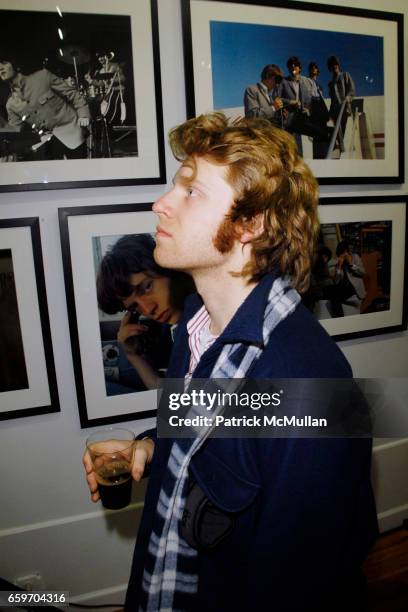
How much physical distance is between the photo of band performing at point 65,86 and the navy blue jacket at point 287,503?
2.99ft

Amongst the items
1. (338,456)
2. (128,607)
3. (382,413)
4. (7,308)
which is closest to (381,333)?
(382,413)

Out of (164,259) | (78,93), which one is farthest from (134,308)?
(78,93)

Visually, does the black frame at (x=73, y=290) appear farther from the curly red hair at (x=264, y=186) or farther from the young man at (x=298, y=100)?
the young man at (x=298, y=100)

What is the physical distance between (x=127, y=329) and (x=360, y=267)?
111cm

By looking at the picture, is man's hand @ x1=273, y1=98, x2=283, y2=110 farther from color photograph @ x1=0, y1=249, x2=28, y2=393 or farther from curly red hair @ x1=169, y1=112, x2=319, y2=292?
color photograph @ x1=0, y1=249, x2=28, y2=393

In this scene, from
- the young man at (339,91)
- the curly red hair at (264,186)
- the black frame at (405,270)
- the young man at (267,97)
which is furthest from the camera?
the black frame at (405,270)

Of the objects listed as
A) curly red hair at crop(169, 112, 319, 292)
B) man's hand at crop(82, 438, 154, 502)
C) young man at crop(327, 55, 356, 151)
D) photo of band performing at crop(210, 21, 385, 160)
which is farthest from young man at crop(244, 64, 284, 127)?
man's hand at crop(82, 438, 154, 502)

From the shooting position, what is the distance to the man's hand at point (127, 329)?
1.51 m

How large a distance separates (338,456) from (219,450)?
0.78 ft

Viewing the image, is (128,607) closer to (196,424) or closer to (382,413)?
(196,424)

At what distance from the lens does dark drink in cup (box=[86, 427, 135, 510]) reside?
1040mm

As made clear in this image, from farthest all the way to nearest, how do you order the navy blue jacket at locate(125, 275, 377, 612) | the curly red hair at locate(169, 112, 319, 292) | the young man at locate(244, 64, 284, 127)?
the young man at locate(244, 64, 284, 127)
the curly red hair at locate(169, 112, 319, 292)
the navy blue jacket at locate(125, 275, 377, 612)

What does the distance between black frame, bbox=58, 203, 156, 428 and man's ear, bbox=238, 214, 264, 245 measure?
1.94ft

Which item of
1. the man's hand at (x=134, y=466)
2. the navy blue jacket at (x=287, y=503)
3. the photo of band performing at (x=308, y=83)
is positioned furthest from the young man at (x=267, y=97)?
the man's hand at (x=134, y=466)
